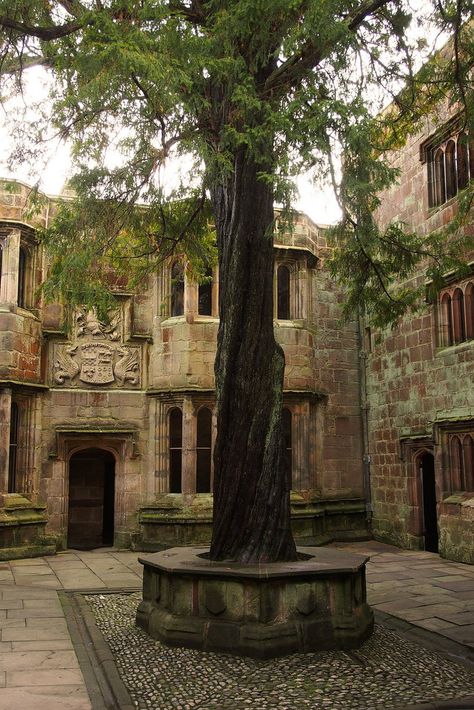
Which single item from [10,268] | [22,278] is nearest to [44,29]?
[10,268]

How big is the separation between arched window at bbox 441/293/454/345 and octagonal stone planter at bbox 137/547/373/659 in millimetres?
6787

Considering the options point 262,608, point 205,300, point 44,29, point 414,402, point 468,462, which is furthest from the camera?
point 205,300

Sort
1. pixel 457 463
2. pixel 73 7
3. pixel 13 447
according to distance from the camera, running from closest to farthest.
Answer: pixel 73 7 < pixel 457 463 < pixel 13 447

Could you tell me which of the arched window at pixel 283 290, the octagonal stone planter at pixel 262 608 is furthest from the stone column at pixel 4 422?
the octagonal stone planter at pixel 262 608

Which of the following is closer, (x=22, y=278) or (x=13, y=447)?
(x=13, y=447)

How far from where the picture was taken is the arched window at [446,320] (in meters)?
12.7

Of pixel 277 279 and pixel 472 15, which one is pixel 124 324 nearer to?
pixel 277 279

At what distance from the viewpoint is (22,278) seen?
1372 centimetres

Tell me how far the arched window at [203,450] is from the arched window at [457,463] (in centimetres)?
444

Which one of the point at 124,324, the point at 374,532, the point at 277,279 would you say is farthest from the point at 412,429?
the point at 124,324

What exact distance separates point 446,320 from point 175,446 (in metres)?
5.52

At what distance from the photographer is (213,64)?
6.30 m

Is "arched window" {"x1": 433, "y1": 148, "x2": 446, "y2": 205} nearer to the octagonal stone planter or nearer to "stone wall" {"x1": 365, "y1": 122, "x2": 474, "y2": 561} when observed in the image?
"stone wall" {"x1": 365, "y1": 122, "x2": 474, "y2": 561}

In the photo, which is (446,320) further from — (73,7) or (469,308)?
(73,7)
